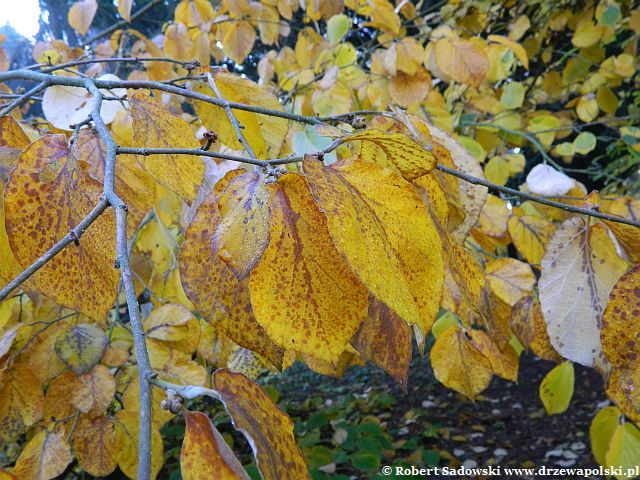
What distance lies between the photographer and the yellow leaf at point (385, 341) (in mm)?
326

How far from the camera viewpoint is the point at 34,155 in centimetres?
36

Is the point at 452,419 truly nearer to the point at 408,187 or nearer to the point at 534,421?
the point at 534,421

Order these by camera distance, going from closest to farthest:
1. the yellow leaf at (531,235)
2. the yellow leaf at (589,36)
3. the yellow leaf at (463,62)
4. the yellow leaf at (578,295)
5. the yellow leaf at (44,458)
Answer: the yellow leaf at (578,295) → the yellow leaf at (44,458) → the yellow leaf at (531,235) → the yellow leaf at (463,62) → the yellow leaf at (589,36)

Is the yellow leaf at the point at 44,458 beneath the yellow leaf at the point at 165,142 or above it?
beneath

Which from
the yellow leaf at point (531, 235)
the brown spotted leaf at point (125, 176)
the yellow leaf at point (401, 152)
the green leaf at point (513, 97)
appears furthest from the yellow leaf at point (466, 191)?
the green leaf at point (513, 97)

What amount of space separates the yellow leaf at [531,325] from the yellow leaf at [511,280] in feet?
0.10

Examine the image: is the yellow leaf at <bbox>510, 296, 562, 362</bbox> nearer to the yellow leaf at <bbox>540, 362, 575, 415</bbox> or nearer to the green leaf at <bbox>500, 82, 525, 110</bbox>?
the yellow leaf at <bbox>540, 362, 575, 415</bbox>

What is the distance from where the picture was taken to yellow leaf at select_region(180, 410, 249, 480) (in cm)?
21

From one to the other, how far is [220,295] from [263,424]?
0.35ft

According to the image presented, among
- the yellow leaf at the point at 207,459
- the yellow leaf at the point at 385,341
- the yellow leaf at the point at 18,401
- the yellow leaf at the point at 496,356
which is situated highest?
the yellow leaf at the point at 207,459

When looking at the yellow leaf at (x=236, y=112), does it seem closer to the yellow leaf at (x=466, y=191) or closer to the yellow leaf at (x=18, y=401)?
the yellow leaf at (x=466, y=191)

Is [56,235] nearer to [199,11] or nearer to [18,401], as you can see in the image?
[18,401]

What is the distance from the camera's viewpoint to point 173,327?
0.87 meters

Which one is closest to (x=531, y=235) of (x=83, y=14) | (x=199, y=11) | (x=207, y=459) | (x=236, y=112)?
(x=236, y=112)
